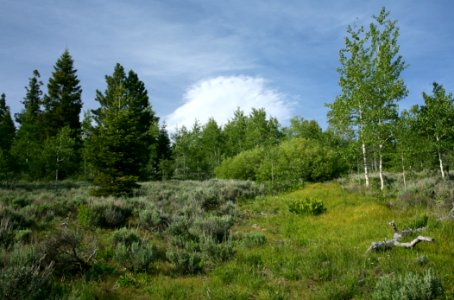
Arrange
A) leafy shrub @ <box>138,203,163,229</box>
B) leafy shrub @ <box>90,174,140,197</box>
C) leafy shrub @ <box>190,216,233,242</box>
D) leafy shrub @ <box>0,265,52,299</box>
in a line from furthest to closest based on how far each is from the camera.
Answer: leafy shrub @ <box>90,174,140,197</box> < leafy shrub @ <box>138,203,163,229</box> < leafy shrub @ <box>190,216,233,242</box> < leafy shrub @ <box>0,265,52,299</box>

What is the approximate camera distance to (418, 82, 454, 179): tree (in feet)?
73.4

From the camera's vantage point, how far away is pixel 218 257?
751 cm

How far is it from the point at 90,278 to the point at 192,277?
1.94 m

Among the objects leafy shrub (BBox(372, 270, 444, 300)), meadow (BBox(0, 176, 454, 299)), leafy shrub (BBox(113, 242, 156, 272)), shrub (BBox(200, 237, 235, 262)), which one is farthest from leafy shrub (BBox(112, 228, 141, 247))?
leafy shrub (BBox(372, 270, 444, 300))

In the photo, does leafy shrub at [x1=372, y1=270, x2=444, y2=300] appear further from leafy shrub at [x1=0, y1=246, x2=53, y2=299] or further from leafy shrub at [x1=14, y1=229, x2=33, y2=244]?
leafy shrub at [x1=14, y1=229, x2=33, y2=244]

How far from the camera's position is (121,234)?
8.29 metres

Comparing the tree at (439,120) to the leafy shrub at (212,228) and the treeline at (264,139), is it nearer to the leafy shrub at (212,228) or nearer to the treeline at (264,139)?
the treeline at (264,139)

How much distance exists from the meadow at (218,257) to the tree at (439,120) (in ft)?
39.7

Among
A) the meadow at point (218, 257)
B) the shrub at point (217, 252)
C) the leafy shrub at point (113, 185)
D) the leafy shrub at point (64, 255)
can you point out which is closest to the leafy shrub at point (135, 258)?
the meadow at point (218, 257)

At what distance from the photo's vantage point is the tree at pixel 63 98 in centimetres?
4050

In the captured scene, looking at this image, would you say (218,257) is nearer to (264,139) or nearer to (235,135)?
(264,139)

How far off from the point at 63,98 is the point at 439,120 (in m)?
41.3

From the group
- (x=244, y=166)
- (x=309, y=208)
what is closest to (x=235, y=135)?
(x=244, y=166)

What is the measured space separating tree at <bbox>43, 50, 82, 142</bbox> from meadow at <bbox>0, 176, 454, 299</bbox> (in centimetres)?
3181
